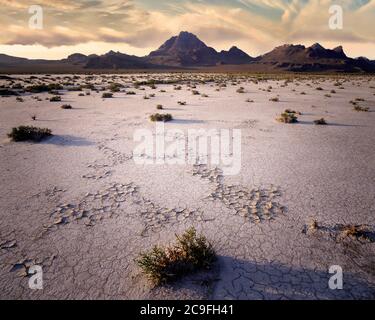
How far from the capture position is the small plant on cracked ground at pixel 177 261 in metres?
3.17

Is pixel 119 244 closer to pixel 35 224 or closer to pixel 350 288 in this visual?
pixel 35 224

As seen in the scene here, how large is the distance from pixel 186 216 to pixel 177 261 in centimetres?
127

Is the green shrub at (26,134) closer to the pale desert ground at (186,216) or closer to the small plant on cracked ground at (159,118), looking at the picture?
the pale desert ground at (186,216)

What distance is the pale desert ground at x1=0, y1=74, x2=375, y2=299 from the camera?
10.4 feet

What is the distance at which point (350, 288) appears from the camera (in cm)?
307

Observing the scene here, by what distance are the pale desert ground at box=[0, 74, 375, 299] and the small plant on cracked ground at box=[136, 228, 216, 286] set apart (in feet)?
0.38

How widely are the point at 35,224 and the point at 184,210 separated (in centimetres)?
258

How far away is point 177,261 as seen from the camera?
132 inches

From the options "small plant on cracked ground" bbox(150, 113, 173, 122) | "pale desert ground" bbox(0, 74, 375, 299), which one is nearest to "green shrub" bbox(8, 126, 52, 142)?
"pale desert ground" bbox(0, 74, 375, 299)

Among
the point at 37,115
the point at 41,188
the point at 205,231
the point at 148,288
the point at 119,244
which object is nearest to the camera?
the point at 148,288

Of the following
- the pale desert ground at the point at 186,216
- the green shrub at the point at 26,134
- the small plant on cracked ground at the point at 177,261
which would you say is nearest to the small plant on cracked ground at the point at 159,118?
the pale desert ground at the point at 186,216

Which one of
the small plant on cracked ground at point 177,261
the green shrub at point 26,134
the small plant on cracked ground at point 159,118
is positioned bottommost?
the small plant on cracked ground at point 177,261

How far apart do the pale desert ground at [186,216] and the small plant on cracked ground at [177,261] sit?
0.12 metres

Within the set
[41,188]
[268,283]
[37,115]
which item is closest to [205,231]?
[268,283]
